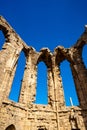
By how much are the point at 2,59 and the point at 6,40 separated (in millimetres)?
2599

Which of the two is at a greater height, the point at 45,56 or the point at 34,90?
the point at 45,56

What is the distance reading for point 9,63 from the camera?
11.6m

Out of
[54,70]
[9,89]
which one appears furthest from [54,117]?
[54,70]

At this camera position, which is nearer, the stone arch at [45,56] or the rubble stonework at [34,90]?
the rubble stonework at [34,90]

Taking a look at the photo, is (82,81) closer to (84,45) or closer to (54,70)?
(54,70)

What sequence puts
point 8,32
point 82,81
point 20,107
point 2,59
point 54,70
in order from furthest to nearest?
Result: point 54,70 → point 8,32 → point 82,81 → point 2,59 → point 20,107

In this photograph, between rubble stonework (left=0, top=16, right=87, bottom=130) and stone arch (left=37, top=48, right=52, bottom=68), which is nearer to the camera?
rubble stonework (left=0, top=16, right=87, bottom=130)

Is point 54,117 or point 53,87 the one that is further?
point 53,87

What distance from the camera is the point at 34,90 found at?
1233 centimetres

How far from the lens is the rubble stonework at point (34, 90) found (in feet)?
33.4

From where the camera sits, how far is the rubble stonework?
1018cm

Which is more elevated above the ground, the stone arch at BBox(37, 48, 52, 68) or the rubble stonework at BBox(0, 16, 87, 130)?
the stone arch at BBox(37, 48, 52, 68)

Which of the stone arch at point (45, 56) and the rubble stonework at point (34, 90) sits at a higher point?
the stone arch at point (45, 56)

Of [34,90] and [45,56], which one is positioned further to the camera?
[45,56]
